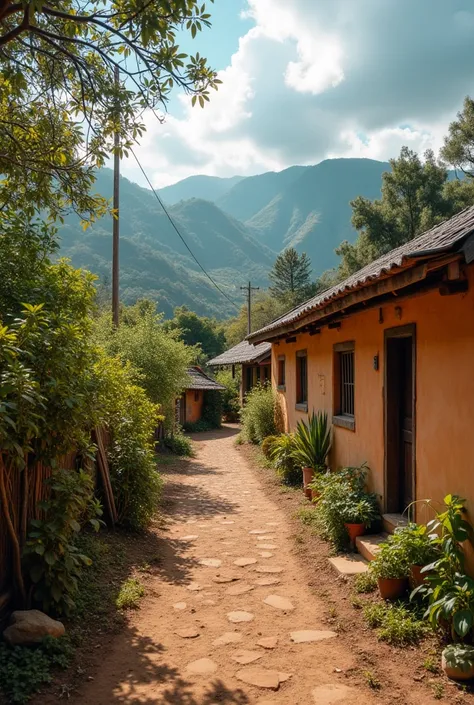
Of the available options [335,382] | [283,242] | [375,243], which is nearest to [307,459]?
[335,382]

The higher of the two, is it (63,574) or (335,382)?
(335,382)

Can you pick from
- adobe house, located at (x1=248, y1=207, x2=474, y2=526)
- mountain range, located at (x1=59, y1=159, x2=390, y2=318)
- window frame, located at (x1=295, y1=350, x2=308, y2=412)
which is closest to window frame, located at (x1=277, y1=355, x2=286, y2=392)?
window frame, located at (x1=295, y1=350, x2=308, y2=412)

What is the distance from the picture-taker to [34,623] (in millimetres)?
3486

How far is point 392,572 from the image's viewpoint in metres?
4.17

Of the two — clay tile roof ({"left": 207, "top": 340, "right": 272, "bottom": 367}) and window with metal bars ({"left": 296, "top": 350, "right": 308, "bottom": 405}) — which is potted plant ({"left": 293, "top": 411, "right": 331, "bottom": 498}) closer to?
window with metal bars ({"left": 296, "top": 350, "right": 308, "bottom": 405})

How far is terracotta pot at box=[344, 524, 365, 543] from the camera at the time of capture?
221 inches

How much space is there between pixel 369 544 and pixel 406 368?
6.18 feet

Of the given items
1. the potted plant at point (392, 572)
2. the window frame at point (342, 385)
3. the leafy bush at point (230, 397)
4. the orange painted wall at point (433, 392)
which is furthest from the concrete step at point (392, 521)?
the leafy bush at point (230, 397)

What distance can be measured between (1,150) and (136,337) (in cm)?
832

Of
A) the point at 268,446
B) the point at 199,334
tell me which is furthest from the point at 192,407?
the point at 199,334

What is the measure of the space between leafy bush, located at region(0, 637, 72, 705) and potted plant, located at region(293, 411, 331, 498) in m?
5.22

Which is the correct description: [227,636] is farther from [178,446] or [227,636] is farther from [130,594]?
[178,446]

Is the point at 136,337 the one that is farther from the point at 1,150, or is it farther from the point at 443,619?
the point at 443,619

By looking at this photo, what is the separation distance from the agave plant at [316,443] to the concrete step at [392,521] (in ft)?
9.07
